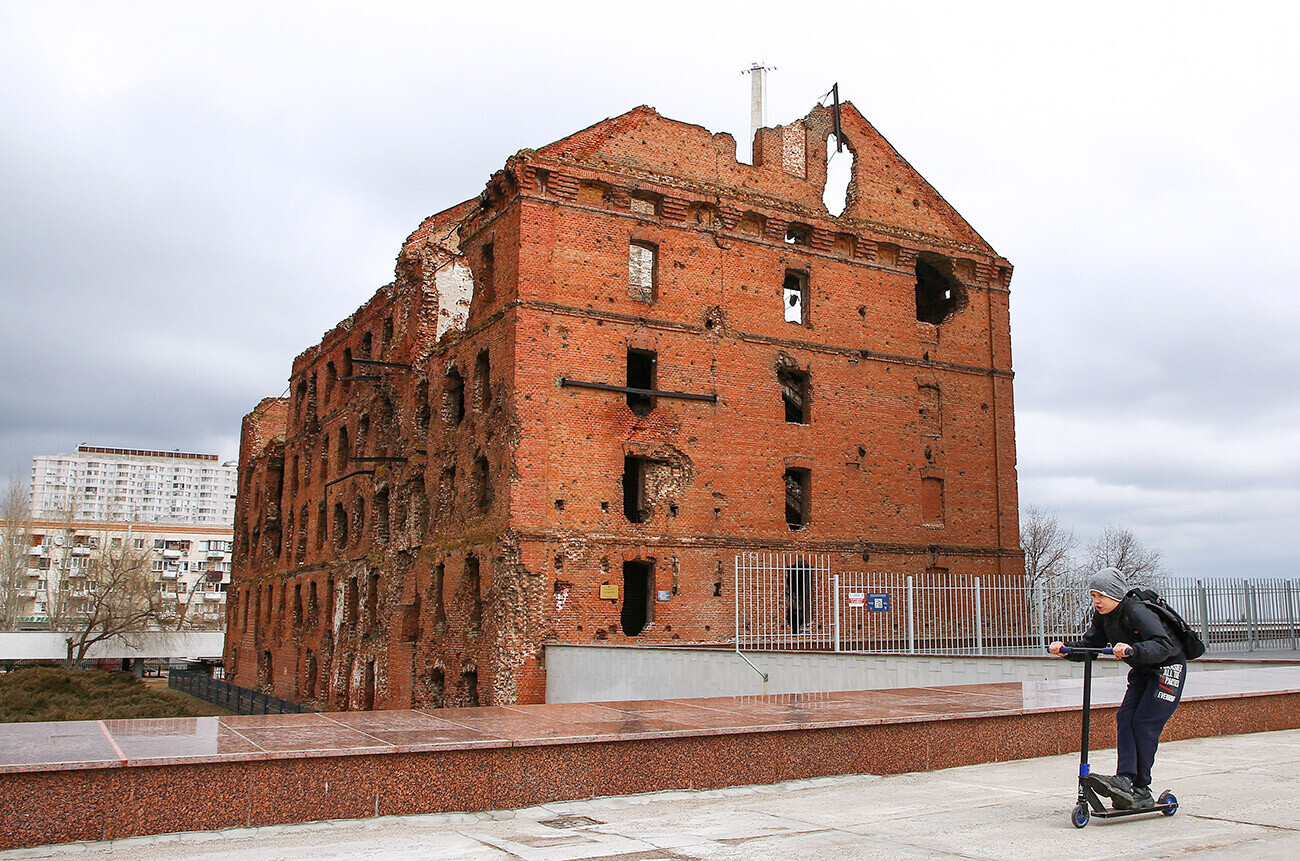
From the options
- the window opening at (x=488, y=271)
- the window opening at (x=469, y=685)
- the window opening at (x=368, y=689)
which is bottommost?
the window opening at (x=368, y=689)

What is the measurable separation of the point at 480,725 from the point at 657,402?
15.3m

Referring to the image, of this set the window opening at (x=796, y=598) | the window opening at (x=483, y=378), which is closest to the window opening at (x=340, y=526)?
the window opening at (x=483, y=378)

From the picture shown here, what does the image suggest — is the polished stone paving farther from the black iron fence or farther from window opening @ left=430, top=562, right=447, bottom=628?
the black iron fence

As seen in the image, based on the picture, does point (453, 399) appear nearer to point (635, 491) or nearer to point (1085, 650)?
point (635, 491)

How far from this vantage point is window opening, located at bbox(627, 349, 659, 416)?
23016mm

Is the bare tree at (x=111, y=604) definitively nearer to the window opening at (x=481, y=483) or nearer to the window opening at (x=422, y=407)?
the window opening at (x=422, y=407)

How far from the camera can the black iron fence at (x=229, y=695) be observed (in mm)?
31281

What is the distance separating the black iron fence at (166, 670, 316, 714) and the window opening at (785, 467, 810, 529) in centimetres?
1389

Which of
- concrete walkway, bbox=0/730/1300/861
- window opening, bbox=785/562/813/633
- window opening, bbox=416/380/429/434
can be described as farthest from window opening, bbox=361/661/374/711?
concrete walkway, bbox=0/730/1300/861

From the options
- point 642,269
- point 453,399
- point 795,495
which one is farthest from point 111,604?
point 795,495

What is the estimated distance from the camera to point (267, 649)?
1502 inches

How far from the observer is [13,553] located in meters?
60.3

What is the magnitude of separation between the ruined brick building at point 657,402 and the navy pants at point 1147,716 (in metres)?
15.2

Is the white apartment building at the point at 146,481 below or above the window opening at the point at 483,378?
above
